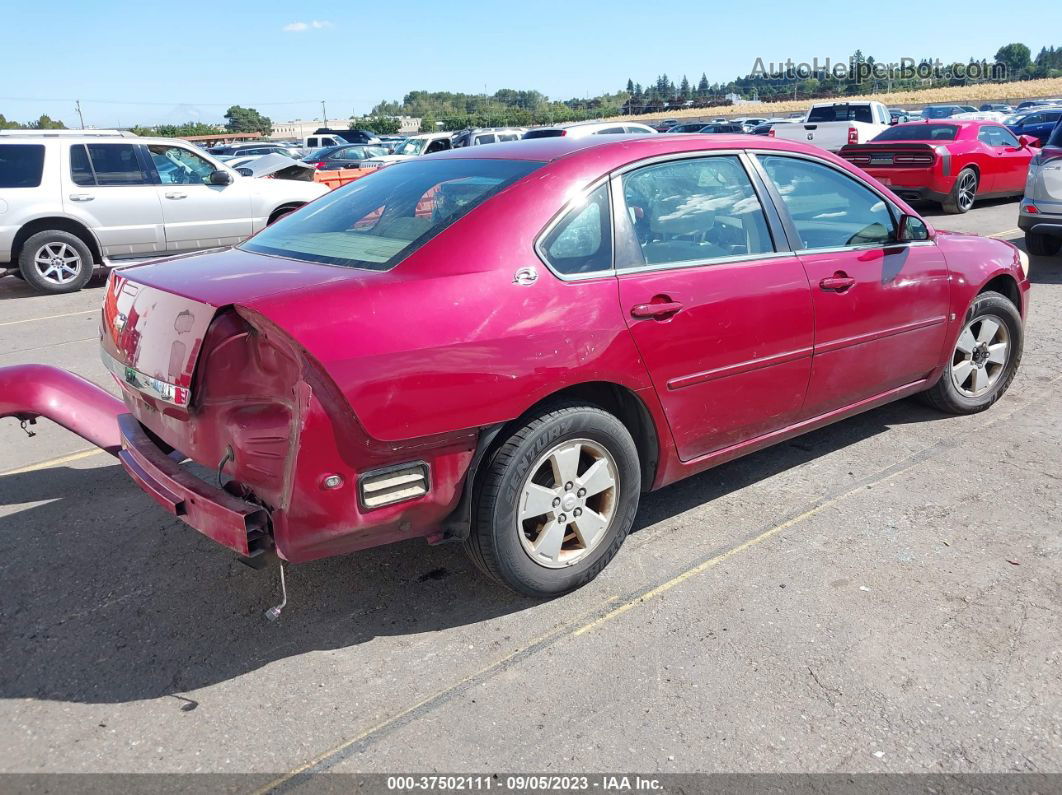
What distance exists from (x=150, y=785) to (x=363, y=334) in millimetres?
1417

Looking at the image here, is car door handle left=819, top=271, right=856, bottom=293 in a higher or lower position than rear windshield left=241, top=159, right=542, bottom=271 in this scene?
lower

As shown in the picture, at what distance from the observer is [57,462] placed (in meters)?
4.96

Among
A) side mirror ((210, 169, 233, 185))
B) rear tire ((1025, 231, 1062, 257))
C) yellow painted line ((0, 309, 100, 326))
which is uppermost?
side mirror ((210, 169, 233, 185))

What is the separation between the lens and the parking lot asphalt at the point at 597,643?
104 inches

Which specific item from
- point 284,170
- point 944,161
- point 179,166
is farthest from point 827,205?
point 944,161

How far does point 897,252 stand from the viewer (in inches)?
177

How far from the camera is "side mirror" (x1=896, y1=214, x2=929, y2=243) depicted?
4.55 m

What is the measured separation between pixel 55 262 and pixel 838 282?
32.3 ft

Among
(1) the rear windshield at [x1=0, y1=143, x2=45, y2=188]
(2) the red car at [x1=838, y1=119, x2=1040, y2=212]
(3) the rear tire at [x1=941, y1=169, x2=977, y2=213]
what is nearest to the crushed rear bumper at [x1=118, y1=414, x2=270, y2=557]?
(1) the rear windshield at [x1=0, y1=143, x2=45, y2=188]

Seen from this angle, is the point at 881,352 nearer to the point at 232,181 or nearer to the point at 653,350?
the point at 653,350

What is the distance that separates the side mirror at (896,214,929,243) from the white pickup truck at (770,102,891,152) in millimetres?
14553

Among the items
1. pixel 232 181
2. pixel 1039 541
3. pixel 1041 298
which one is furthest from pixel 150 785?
pixel 232 181

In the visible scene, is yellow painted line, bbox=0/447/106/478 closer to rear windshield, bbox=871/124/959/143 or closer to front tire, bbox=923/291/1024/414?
front tire, bbox=923/291/1024/414

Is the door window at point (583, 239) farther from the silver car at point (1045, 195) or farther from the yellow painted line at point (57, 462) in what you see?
the silver car at point (1045, 195)
